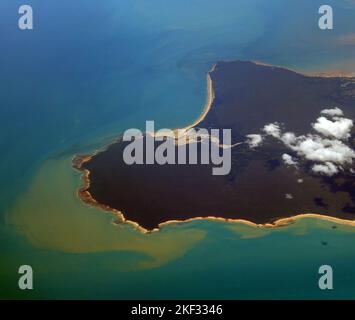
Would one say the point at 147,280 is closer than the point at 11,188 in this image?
Yes

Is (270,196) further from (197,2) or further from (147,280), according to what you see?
(197,2)

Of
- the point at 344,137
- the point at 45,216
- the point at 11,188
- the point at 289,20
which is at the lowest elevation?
the point at 45,216

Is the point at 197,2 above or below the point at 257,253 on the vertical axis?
above
